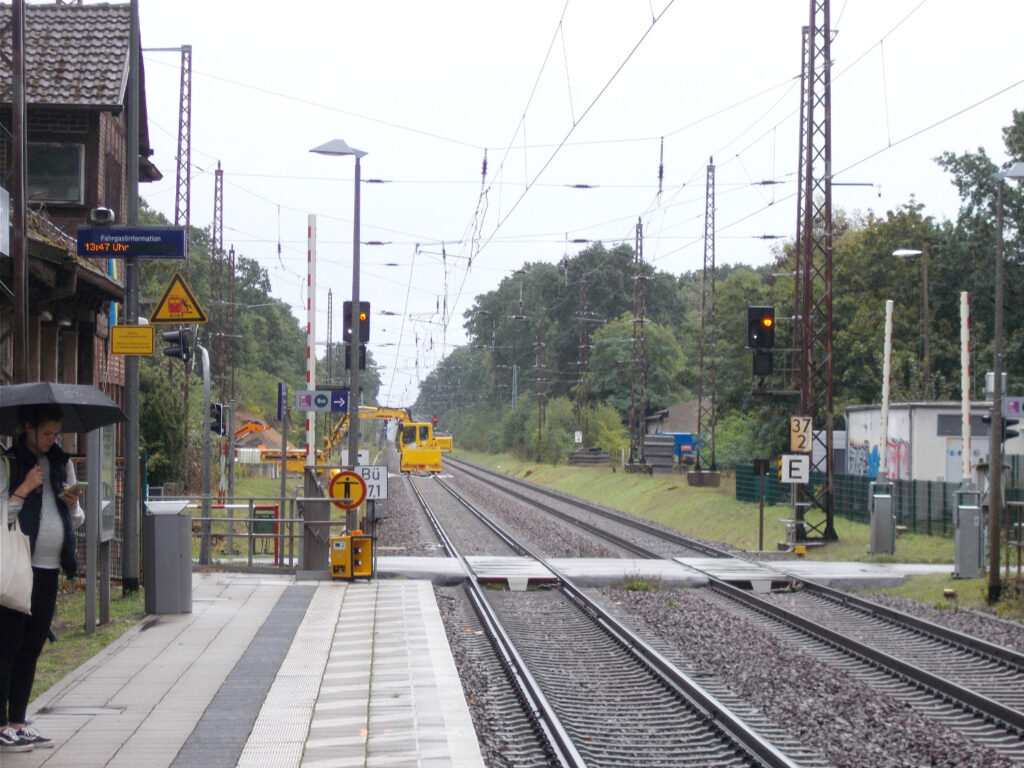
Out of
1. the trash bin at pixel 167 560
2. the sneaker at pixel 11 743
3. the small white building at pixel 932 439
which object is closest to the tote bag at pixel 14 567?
the sneaker at pixel 11 743

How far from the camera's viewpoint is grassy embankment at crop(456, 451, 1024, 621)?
19766 millimetres

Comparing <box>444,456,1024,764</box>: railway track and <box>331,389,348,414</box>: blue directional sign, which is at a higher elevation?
<box>331,389,348,414</box>: blue directional sign

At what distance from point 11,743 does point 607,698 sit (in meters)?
5.27

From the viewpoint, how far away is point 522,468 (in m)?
81.9

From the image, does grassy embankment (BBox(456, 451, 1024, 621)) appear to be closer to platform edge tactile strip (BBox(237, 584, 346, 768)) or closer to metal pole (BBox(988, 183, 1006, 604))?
metal pole (BBox(988, 183, 1006, 604))

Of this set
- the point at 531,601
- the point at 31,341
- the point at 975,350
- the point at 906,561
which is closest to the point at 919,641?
the point at 531,601

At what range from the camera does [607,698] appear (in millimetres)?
11094

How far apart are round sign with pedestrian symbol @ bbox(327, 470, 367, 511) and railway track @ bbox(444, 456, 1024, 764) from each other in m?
5.43

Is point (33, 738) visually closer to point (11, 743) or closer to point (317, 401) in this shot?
point (11, 743)

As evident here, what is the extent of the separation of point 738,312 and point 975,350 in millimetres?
10014

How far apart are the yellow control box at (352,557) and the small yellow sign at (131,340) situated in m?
5.50

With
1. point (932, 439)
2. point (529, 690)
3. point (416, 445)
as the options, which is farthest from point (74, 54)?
point (416, 445)

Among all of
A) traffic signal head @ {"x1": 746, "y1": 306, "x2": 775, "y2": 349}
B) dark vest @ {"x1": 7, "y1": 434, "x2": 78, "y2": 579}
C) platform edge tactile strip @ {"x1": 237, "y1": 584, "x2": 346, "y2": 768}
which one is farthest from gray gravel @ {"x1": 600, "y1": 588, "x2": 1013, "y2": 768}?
traffic signal head @ {"x1": 746, "y1": 306, "x2": 775, "y2": 349}

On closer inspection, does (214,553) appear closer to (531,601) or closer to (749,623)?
(531,601)
